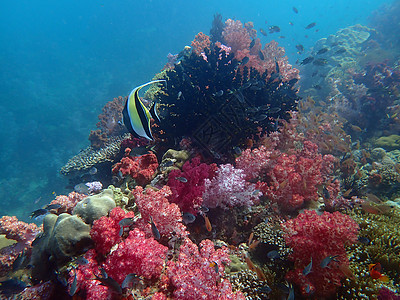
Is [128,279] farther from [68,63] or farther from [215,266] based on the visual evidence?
[68,63]

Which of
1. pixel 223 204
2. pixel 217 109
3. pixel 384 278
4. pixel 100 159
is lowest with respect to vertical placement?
pixel 384 278

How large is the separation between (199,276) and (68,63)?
231 ft

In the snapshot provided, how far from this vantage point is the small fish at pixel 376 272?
104 inches

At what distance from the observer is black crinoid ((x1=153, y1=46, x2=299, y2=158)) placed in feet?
15.4

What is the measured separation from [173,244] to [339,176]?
6.32m

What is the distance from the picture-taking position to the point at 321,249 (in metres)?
2.77

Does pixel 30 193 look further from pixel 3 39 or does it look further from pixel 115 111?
pixel 3 39

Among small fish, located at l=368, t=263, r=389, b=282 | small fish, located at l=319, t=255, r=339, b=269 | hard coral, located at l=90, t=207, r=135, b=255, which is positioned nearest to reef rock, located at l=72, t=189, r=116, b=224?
hard coral, located at l=90, t=207, r=135, b=255

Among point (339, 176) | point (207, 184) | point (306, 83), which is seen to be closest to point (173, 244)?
point (207, 184)

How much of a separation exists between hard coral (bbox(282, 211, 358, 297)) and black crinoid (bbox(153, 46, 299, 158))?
7.54 feet

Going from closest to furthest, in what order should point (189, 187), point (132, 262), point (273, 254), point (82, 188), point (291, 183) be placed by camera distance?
point (132, 262)
point (273, 254)
point (189, 187)
point (291, 183)
point (82, 188)

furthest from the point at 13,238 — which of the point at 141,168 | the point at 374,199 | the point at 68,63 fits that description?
the point at 68,63

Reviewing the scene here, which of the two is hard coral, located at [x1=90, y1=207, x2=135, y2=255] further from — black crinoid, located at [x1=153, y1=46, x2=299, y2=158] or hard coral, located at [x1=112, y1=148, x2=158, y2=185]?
black crinoid, located at [x1=153, y1=46, x2=299, y2=158]

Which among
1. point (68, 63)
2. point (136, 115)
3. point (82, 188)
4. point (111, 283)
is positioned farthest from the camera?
point (68, 63)
